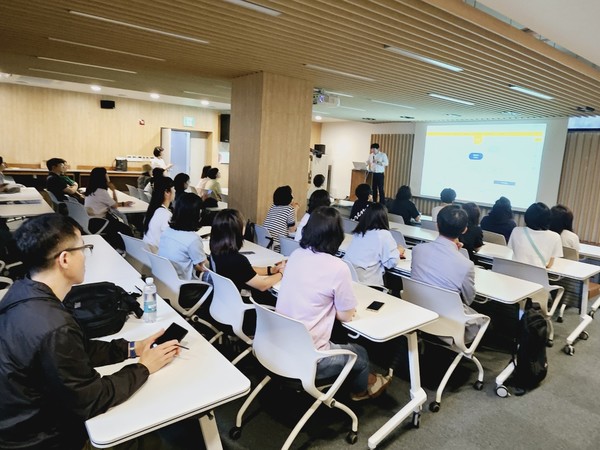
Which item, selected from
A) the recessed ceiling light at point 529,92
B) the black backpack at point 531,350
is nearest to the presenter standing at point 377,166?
the recessed ceiling light at point 529,92

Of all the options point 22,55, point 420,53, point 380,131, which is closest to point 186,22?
point 420,53

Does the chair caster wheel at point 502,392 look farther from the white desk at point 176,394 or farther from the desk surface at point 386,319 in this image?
the white desk at point 176,394

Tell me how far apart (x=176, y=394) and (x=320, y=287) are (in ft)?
3.04

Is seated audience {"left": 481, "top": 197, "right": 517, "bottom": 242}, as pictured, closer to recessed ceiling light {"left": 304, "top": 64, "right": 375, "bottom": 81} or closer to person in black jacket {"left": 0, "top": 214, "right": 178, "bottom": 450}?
recessed ceiling light {"left": 304, "top": 64, "right": 375, "bottom": 81}

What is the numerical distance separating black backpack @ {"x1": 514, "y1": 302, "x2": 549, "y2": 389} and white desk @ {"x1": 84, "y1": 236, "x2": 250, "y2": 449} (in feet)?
7.66

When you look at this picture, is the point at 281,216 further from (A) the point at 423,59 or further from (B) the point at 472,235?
(A) the point at 423,59

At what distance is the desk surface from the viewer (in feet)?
7.47

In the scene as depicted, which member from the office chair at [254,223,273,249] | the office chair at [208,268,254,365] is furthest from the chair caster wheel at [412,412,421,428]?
the office chair at [254,223,273,249]

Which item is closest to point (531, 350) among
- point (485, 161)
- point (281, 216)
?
point (281, 216)

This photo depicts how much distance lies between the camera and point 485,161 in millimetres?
10453

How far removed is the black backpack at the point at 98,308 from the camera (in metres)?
1.99

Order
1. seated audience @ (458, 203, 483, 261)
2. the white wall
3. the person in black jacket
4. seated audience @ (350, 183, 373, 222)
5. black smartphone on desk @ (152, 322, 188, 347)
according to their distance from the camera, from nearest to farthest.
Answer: the person in black jacket → black smartphone on desk @ (152, 322, 188, 347) → seated audience @ (458, 203, 483, 261) → seated audience @ (350, 183, 373, 222) → the white wall

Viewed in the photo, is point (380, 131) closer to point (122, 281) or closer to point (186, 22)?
point (186, 22)

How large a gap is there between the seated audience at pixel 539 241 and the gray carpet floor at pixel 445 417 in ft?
3.71
